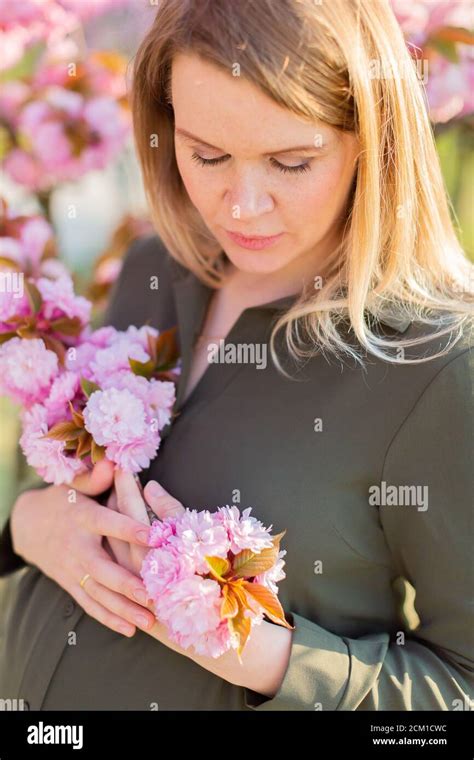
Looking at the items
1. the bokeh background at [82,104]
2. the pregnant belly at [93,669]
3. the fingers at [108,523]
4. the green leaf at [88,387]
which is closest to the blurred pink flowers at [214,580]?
the fingers at [108,523]

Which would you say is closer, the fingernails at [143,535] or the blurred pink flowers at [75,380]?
the fingernails at [143,535]

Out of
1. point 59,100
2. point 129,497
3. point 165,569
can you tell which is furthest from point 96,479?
point 59,100

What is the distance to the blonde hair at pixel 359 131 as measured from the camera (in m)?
1.49

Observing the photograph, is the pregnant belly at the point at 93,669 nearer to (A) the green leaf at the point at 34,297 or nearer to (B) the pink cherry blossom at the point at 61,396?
(B) the pink cherry blossom at the point at 61,396

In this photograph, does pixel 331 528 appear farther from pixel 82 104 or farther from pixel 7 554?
pixel 82 104

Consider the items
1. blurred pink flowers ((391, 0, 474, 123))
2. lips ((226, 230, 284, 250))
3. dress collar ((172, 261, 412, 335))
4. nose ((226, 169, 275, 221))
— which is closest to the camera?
nose ((226, 169, 275, 221))

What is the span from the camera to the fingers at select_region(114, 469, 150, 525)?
1.68 meters

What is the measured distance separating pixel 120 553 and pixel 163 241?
81 cm

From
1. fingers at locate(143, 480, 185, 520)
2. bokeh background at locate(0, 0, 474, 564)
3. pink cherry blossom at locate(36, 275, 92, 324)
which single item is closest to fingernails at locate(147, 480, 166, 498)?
fingers at locate(143, 480, 185, 520)

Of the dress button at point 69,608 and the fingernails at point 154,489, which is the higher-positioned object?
the fingernails at point 154,489

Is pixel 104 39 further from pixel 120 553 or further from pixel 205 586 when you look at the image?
pixel 205 586

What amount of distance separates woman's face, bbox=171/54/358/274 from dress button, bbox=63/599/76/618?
80cm

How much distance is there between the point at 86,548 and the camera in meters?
1.76

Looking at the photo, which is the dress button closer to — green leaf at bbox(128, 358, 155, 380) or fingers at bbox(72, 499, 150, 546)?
fingers at bbox(72, 499, 150, 546)
